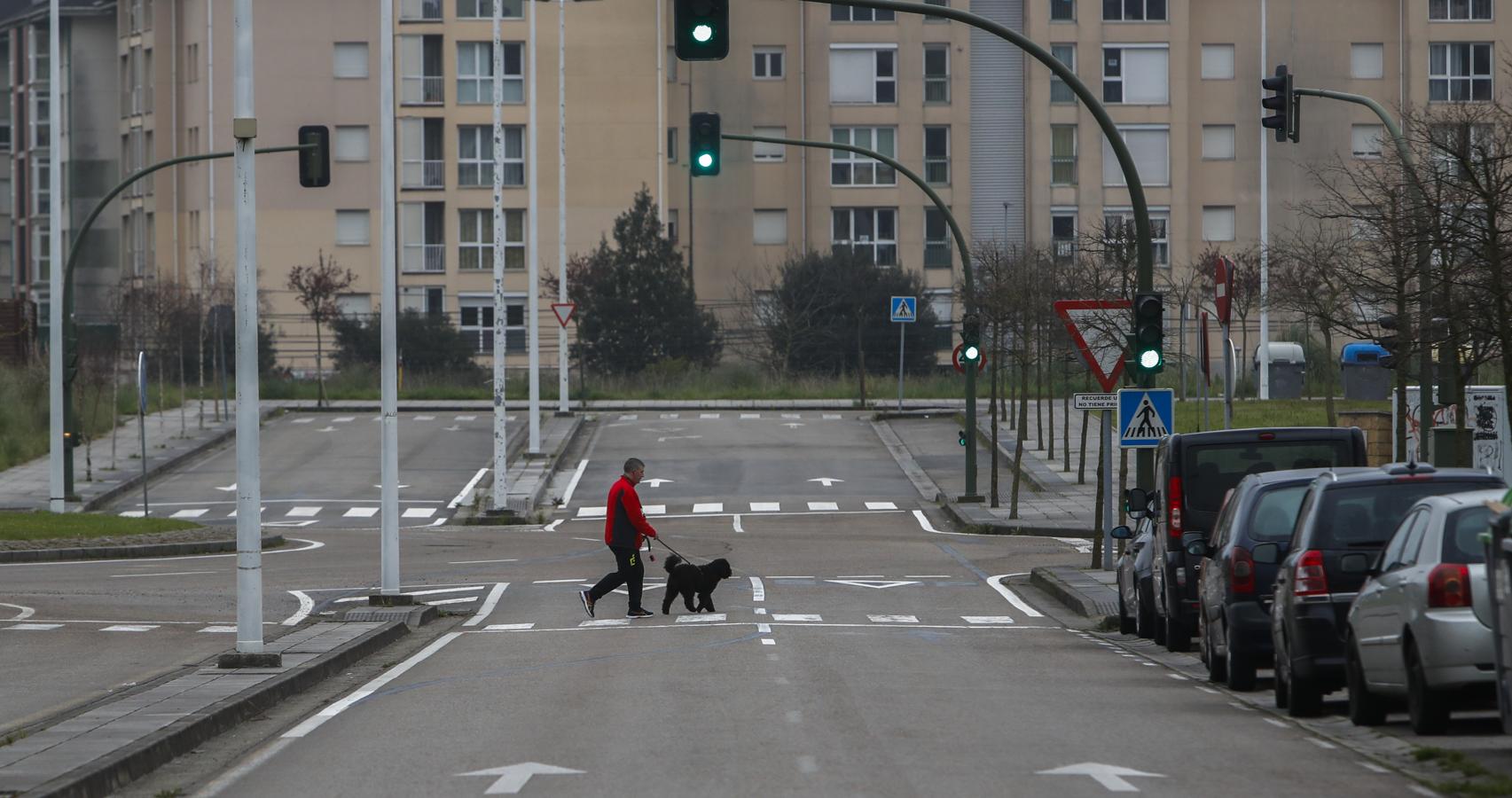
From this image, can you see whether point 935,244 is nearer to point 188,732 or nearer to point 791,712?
point 791,712

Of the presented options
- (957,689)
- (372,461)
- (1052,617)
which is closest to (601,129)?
(372,461)

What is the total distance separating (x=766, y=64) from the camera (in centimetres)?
7875

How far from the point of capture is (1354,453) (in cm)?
1753

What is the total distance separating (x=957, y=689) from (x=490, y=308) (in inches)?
2584

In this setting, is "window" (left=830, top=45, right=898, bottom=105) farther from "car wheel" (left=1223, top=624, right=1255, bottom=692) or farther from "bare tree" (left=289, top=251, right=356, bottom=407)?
"car wheel" (left=1223, top=624, right=1255, bottom=692)

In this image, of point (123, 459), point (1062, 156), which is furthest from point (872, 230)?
point (123, 459)

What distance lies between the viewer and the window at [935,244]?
79625 mm

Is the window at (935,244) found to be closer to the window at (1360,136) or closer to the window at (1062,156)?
the window at (1062,156)

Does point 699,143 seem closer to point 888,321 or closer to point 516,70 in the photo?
point 888,321

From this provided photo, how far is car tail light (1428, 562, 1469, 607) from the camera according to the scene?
1045 centimetres

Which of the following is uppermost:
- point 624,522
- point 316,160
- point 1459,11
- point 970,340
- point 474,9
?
point 474,9

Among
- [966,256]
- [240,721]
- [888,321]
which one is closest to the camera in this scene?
[240,721]

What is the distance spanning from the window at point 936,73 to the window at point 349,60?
20.8m

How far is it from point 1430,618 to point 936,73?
69.6m
